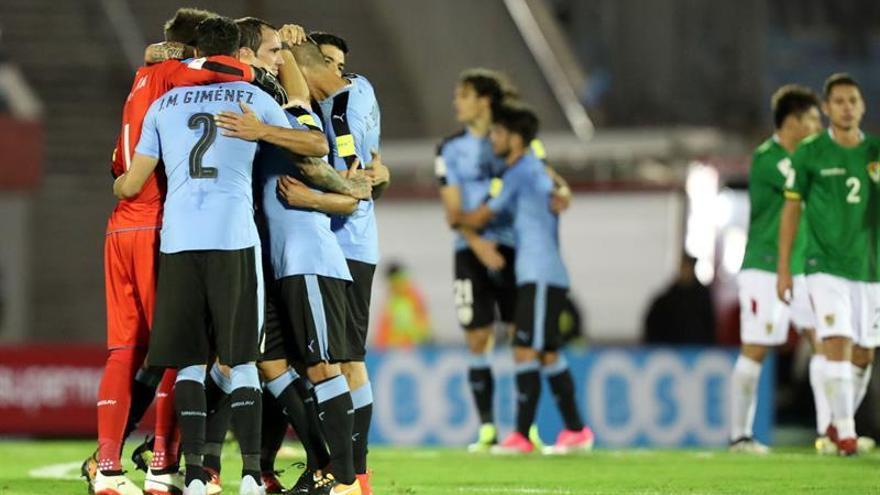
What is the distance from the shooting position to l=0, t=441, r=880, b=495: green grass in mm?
9531

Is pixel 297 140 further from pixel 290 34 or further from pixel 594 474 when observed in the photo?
pixel 594 474

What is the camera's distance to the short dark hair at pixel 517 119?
13172 millimetres

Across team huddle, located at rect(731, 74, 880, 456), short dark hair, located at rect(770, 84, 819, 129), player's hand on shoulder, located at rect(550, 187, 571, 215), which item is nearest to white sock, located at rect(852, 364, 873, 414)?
team huddle, located at rect(731, 74, 880, 456)

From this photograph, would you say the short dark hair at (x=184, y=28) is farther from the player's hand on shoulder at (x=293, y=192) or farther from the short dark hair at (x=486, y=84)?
the short dark hair at (x=486, y=84)

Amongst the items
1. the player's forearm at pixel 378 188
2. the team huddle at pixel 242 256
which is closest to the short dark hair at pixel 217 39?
the team huddle at pixel 242 256

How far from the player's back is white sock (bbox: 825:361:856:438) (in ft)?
6.91

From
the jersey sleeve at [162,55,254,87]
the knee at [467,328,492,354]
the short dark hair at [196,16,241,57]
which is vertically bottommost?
the knee at [467,328,492,354]

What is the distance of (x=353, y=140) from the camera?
9055 mm

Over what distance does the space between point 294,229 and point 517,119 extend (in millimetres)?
4863

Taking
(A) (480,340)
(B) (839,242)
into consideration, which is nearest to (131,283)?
(A) (480,340)

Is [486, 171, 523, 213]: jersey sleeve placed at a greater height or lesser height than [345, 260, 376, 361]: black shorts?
greater

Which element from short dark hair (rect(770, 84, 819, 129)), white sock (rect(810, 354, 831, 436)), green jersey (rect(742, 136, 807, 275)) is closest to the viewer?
white sock (rect(810, 354, 831, 436))

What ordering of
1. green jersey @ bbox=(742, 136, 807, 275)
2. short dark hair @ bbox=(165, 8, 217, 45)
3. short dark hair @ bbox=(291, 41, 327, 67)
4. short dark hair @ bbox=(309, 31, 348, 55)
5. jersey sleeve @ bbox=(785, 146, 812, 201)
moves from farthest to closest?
1. green jersey @ bbox=(742, 136, 807, 275)
2. jersey sleeve @ bbox=(785, 146, 812, 201)
3. short dark hair @ bbox=(309, 31, 348, 55)
4. short dark hair @ bbox=(291, 41, 327, 67)
5. short dark hair @ bbox=(165, 8, 217, 45)

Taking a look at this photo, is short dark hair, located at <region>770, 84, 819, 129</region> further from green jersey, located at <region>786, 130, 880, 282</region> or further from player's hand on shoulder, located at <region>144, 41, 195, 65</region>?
player's hand on shoulder, located at <region>144, 41, 195, 65</region>
